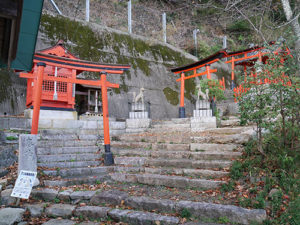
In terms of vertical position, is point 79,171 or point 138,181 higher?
point 79,171

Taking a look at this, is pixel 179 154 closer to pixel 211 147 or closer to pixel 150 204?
pixel 211 147

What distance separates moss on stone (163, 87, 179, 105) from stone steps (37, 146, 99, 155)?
34.1 ft

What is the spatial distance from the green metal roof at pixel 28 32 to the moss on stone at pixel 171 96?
1372 centimetres

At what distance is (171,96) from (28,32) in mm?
14666

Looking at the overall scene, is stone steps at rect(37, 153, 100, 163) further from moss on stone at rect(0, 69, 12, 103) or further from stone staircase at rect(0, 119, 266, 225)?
moss on stone at rect(0, 69, 12, 103)

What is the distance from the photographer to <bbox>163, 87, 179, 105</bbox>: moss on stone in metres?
17.7

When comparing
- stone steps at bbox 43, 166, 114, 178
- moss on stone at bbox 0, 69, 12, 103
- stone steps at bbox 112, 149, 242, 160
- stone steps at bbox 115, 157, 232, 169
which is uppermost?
moss on stone at bbox 0, 69, 12, 103

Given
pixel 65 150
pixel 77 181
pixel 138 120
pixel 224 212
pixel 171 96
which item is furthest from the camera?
pixel 171 96

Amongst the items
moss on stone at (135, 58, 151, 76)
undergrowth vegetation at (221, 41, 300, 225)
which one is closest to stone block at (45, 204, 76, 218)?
undergrowth vegetation at (221, 41, 300, 225)

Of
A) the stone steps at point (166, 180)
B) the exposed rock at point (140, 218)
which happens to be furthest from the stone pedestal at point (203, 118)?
the exposed rock at point (140, 218)

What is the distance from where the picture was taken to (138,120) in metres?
10.7

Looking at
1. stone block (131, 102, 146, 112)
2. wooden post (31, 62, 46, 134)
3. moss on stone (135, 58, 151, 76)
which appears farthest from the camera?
moss on stone (135, 58, 151, 76)

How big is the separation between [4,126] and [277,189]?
9.09 meters

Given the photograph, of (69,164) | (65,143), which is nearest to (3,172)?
(69,164)
